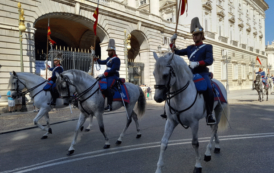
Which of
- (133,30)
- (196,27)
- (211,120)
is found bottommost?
(211,120)

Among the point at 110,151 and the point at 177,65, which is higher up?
the point at 177,65

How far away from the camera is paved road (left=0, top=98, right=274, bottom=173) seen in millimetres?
3479

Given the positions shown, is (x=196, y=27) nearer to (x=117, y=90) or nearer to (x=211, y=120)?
(x=211, y=120)

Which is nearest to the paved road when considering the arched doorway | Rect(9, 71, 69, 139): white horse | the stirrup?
the stirrup

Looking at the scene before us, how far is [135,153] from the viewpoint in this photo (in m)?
4.23

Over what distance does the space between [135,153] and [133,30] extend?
1784 centimetres

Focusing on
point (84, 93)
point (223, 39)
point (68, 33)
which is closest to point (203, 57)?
point (84, 93)

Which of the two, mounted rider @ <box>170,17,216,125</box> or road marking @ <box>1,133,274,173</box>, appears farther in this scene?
road marking @ <box>1,133,274,173</box>

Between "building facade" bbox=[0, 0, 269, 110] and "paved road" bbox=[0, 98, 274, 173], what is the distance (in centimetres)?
852

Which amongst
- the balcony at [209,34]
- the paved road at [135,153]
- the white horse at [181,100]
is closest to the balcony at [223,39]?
the balcony at [209,34]

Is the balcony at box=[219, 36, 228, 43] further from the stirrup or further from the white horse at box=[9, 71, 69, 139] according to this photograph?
the stirrup

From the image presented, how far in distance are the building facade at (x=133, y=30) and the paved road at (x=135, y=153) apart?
27.9ft

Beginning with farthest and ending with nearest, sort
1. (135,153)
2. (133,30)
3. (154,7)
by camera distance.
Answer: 1. (154,7)
2. (133,30)
3. (135,153)

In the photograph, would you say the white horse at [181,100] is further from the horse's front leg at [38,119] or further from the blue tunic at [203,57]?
the horse's front leg at [38,119]
